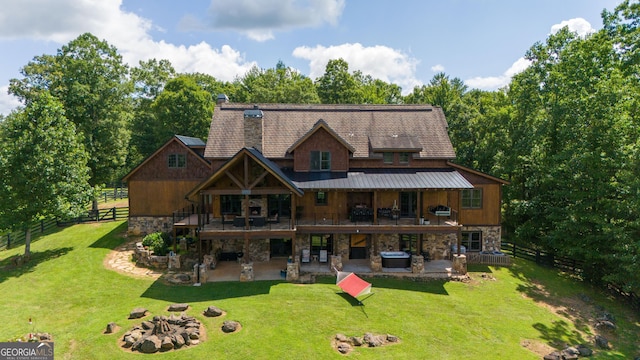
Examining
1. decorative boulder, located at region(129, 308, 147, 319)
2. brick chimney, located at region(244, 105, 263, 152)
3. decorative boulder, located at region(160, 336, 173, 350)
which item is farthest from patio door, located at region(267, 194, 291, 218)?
decorative boulder, located at region(160, 336, 173, 350)

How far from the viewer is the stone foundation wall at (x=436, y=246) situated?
22.4 meters

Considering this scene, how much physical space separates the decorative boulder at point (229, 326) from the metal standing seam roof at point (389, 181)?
8870mm

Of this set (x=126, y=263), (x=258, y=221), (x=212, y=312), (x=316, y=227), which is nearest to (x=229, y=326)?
(x=212, y=312)

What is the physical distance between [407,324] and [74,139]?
23.7 m

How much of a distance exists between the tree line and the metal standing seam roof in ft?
22.2

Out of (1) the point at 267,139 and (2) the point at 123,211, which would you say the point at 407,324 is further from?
(2) the point at 123,211

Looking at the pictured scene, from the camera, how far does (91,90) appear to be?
3128cm

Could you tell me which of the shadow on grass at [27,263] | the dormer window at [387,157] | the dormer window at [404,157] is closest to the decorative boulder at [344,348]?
the dormer window at [387,157]

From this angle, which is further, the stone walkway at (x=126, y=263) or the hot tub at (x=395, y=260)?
the hot tub at (x=395, y=260)

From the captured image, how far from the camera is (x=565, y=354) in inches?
541

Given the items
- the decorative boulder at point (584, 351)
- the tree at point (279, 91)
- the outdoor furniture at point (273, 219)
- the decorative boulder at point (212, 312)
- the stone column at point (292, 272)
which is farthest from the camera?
the tree at point (279, 91)

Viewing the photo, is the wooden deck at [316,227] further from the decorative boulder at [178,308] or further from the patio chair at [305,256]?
the decorative boulder at [178,308]

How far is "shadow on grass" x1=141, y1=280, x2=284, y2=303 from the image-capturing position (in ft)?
54.9

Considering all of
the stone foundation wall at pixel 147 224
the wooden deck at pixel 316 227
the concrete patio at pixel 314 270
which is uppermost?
the wooden deck at pixel 316 227
